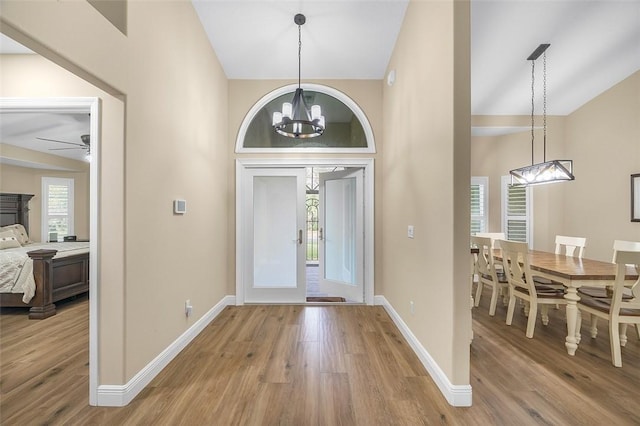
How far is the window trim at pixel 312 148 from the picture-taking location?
3.94 meters

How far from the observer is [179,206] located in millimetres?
2512

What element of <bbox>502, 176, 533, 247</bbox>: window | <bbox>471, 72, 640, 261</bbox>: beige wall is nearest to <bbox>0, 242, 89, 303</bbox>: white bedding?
<bbox>471, 72, 640, 261</bbox>: beige wall

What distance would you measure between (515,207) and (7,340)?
7988 millimetres

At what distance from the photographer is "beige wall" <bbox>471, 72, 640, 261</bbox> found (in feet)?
13.5

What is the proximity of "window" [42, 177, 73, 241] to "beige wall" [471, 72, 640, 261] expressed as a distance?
9.70 m

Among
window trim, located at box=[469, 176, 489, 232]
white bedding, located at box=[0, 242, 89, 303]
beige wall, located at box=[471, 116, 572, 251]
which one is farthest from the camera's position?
window trim, located at box=[469, 176, 489, 232]

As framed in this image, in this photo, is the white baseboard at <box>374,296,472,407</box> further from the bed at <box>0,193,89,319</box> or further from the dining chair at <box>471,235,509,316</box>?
the bed at <box>0,193,89,319</box>

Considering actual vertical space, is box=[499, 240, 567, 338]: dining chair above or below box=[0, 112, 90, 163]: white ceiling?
below

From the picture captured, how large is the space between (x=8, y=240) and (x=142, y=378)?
498cm

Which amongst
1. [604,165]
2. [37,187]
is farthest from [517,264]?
[37,187]

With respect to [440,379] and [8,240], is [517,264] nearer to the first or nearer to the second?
[440,379]

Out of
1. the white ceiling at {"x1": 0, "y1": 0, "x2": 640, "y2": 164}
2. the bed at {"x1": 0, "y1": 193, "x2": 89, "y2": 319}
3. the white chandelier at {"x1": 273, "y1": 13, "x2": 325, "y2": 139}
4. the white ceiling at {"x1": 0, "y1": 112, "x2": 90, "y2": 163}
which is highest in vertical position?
the white ceiling at {"x1": 0, "y1": 0, "x2": 640, "y2": 164}

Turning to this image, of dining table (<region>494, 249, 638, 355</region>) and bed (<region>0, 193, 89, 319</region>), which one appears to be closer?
dining table (<region>494, 249, 638, 355</region>)

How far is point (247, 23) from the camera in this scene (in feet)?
10.0
